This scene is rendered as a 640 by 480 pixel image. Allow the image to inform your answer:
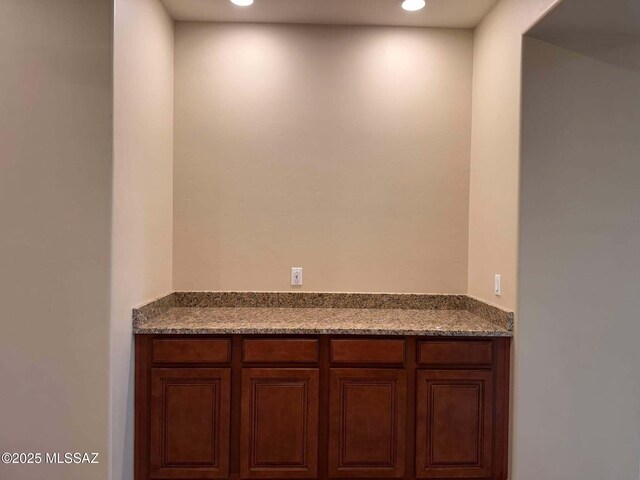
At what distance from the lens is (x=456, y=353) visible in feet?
6.95

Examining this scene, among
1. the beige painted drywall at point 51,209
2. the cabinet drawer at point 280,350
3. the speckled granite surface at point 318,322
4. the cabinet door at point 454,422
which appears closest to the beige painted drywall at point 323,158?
the speckled granite surface at point 318,322

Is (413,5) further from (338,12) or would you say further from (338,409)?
(338,409)

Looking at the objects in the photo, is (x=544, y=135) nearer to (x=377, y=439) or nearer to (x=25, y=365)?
(x=377, y=439)

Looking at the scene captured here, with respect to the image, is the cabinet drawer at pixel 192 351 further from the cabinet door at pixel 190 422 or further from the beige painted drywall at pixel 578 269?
the beige painted drywall at pixel 578 269

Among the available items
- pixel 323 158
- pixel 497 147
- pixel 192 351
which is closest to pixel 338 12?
pixel 323 158

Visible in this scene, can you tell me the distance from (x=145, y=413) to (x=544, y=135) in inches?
89.9

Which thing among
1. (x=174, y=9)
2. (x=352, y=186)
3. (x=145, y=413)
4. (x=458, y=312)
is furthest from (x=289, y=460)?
(x=174, y=9)

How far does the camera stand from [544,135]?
2014 millimetres

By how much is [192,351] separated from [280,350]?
0.42m

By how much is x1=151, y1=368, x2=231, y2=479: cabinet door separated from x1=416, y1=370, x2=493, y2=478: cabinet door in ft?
3.12

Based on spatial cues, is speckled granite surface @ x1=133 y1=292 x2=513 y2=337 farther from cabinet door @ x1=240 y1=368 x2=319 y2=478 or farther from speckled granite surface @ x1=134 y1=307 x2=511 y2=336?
cabinet door @ x1=240 y1=368 x2=319 y2=478

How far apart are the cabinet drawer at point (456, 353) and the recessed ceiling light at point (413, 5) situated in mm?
1766

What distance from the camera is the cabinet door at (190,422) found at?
2090 mm

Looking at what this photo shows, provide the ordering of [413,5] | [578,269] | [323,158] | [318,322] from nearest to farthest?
1. [578,269]
2. [318,322]
3. [413,5]
4. [323,158]
